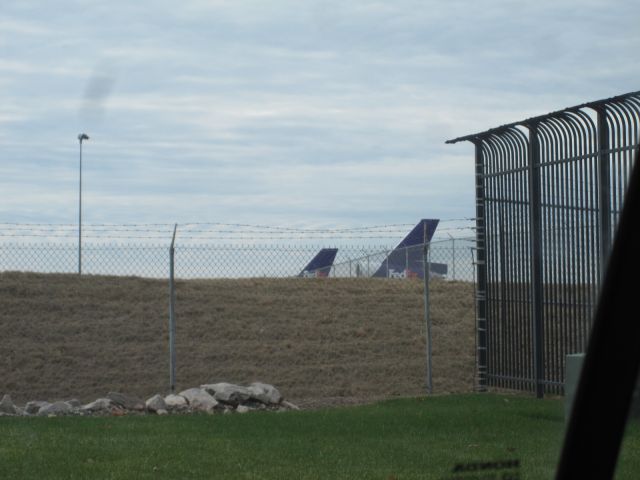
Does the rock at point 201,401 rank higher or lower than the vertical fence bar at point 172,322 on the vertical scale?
lower

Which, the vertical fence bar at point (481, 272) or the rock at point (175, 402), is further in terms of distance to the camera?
the vertical fence bar at point (481, 272)

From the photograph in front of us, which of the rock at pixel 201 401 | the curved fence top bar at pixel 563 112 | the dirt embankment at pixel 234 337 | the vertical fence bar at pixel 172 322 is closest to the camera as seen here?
the curved fence top bar at pixel 563 112

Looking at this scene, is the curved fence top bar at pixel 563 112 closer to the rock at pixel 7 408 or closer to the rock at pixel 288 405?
the rock at pixel 288 405

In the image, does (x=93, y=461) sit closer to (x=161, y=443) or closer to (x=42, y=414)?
(x=161, y=443)

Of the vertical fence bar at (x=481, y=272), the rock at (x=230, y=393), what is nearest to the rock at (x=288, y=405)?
the rock at (x=230, y=393)

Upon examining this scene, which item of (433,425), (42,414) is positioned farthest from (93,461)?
(42,414)

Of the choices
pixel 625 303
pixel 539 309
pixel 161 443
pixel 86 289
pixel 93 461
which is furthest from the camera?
pixel 86 289

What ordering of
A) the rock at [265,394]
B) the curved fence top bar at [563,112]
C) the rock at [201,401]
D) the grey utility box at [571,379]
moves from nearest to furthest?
1. the grey utility box at [571,379]
2. the curved fence top bar at [563,112]
3. the rock at [201,401]
4. the rock at [265,394]

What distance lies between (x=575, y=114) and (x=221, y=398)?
16.9ft

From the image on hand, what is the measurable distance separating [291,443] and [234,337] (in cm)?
978

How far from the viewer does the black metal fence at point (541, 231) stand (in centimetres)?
1047

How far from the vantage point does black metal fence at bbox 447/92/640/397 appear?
34.3 ft

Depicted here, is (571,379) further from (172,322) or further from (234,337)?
(234,337)

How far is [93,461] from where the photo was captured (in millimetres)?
7504
